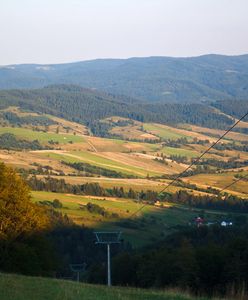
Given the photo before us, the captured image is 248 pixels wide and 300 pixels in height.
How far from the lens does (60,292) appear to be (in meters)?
12.4

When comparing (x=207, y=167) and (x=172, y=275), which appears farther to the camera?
(x=207, y=167)

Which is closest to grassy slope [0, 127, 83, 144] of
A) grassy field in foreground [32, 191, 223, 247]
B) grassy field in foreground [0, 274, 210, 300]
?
grassy field in foreground [32, 191, 223, 247]

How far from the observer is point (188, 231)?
1996 inches

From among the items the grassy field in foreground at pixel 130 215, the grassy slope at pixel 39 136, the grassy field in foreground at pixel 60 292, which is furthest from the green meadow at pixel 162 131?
the grassy field in foreground at pixel 60 292

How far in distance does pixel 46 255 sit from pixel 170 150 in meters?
114

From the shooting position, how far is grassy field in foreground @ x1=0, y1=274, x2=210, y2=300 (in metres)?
11.8

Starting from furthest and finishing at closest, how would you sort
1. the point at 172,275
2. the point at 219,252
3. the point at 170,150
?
1. the point at 170,150
2. the point at 219,252
3. the point at 172,275

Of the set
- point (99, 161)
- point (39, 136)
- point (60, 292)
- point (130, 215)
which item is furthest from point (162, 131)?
point (60, 292)

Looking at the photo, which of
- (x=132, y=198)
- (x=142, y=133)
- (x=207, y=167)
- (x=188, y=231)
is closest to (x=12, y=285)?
(x=188, y=231)

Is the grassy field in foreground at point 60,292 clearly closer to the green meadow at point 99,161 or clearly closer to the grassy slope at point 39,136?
the green meadow at point 99,161

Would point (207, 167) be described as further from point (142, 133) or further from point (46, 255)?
point (46, 255)

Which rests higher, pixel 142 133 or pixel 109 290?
pixel 109 290

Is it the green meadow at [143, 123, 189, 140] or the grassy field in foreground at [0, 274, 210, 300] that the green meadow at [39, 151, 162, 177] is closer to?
the green meadow at [143, 123, 189, 140]

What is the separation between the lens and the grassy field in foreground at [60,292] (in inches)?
465
